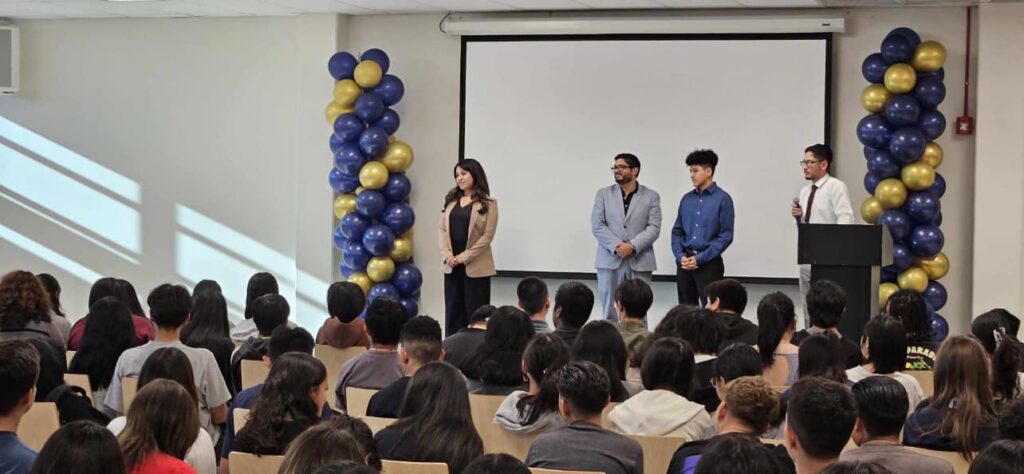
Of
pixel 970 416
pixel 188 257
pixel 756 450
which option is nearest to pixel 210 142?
pixel 188 257

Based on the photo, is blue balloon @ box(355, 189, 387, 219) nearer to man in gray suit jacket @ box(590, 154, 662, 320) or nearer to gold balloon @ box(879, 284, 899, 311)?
man in gray suit jacket @ box(590, 154, 662, 320)

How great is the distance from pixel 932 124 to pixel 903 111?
279mm

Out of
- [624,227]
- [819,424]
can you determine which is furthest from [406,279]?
[819,424]

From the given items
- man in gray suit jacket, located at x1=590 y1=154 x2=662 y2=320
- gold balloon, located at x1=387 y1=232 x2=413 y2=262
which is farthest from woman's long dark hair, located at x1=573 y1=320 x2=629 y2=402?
gold balloon, located at x1=387 y1=232 x2=413 y2=262

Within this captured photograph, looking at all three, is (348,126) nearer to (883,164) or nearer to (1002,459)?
(883,164)

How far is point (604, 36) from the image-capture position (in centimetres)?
1022

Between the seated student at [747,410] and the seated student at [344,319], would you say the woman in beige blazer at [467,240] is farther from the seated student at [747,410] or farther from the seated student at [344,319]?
the seated student at [747,410]

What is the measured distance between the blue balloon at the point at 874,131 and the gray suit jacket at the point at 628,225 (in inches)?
60.5

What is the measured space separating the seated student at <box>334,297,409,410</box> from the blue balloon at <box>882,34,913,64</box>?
16.4 feet

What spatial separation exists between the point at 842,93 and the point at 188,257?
580 centimetres

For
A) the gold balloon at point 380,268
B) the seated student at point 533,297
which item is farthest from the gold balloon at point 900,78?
the gold balloon at point 380,268

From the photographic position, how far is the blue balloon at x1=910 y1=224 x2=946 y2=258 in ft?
30.0

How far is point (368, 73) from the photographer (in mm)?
10281

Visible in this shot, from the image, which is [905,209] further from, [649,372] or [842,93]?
[649,372]
